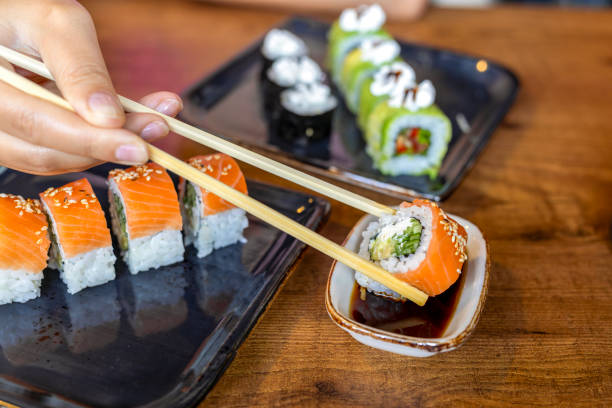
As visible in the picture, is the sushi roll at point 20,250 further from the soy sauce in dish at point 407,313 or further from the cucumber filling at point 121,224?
the soy sauce in dish at point 407,313

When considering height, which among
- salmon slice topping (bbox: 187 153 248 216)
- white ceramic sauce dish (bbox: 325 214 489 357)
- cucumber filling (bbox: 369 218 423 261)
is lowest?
white ceramic sauce dish (bbox: 325 214 489 357)

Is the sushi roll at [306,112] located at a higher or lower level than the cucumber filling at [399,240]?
lower

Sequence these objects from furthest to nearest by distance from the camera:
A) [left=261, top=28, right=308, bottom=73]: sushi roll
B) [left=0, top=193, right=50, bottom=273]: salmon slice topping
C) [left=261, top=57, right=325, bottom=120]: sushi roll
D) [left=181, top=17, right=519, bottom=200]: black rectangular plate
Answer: [left=261, top=28, right=308, bottom=73]: sushi roll → [left=261, top=57, right=325, bottom=120]: sushi roll → [left=181, top=17, right=519, bottom=200]: black rectangular plate → [left=0, top=193, right=50, bottom=273]: salmon slice topping

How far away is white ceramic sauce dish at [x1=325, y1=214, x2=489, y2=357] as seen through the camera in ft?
3.90

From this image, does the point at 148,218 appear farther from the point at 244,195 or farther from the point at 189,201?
the point at 244,195

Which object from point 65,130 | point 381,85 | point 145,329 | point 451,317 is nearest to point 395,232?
point 451,317

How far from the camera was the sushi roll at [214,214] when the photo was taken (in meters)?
1.63

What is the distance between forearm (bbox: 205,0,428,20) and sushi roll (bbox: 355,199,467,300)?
2.16 meters

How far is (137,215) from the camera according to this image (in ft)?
A: 5.07

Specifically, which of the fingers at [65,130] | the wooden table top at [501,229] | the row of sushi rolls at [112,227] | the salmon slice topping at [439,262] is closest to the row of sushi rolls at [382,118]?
the salmon slice topping at [439,262]

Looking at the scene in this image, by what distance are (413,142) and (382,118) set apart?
0.52ft

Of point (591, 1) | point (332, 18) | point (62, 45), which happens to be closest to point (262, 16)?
point (332, 18)

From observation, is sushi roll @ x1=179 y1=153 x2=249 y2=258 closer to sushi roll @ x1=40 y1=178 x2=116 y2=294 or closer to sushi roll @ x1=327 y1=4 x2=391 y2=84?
sushi roll @ x1=40 y1=178 x2=116 y2=294

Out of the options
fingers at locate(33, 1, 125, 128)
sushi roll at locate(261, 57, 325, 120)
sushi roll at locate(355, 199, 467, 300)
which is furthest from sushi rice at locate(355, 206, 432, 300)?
sushi roll at locate(261, 57, 325, 120)
